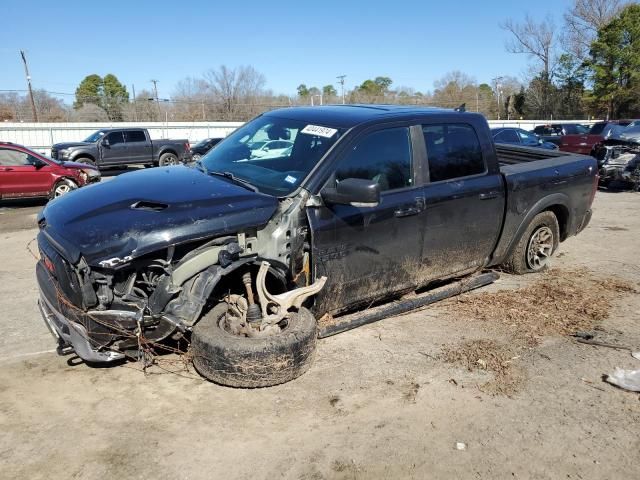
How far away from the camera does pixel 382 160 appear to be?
14.1 ft

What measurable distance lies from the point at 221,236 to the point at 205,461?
4.64 feet

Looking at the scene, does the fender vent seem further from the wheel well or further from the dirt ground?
the wheel well

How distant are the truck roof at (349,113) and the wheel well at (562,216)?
171 cm

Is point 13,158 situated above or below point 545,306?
above

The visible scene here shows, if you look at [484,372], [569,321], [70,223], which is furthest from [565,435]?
[70,223]

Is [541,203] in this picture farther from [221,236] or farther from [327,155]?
[221,236]

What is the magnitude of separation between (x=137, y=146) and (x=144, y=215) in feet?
62.8

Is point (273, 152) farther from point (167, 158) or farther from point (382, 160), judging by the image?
point (167, 158)

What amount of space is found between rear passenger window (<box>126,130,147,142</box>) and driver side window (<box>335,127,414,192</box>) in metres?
18.8

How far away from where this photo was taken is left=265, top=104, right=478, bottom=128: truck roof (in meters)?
4.32

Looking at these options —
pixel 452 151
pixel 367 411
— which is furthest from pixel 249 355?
pixel 452 151

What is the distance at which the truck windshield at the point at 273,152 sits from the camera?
403 centimetres

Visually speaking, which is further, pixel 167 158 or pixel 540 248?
pixel 167 158

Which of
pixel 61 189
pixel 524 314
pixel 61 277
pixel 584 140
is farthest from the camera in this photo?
pixel 584 140
